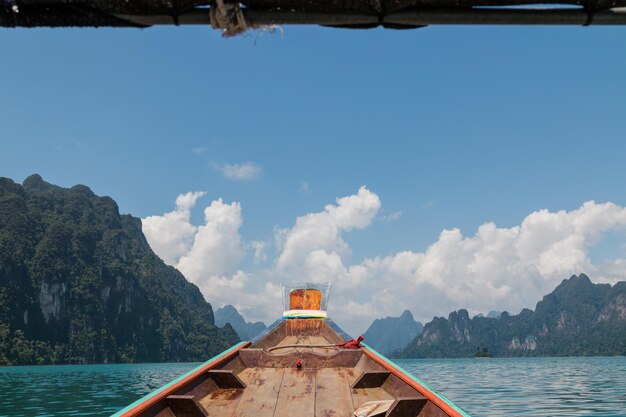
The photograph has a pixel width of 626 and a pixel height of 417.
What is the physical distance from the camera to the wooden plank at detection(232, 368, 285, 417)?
4066 millimetres

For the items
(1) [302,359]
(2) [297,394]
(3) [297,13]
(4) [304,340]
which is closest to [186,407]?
(2) [297,394]

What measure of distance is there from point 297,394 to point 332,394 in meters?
0.32

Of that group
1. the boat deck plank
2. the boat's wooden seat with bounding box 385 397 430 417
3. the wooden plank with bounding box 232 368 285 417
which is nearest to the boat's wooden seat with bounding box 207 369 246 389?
the wooden plank with bounding box 232 368 285 417

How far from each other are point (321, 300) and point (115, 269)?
132443mm

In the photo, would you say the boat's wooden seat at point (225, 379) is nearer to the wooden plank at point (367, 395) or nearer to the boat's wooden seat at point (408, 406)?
the wooden plank at point (367, 395)

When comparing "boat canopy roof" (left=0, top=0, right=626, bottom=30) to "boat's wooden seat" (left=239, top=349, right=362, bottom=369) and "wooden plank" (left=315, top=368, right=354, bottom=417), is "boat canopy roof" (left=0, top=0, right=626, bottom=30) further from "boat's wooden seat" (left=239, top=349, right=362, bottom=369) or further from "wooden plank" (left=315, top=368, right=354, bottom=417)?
"boat's wooden seat" (left=239, top=349, right=362, bottom=369)

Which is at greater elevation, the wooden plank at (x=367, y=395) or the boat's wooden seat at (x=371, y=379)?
the boat's wooden seat at (x=371, y=379)

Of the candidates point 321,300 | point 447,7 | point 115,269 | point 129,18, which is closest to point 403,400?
point 447,7

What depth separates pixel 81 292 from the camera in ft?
389

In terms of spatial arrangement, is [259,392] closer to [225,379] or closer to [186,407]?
[225,379]

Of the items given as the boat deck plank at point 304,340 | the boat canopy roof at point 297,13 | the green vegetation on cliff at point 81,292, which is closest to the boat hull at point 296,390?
the boat deck plank at point 304,340

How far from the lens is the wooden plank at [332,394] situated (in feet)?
13.2

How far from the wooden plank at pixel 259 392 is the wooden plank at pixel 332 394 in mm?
392

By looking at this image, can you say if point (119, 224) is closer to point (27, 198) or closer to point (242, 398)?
point (27, 198)
